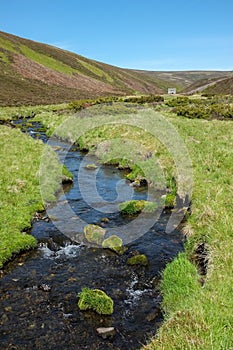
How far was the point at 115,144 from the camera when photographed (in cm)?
2877

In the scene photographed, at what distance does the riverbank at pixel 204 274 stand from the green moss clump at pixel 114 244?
96.4 inches

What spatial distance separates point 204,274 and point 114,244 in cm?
395

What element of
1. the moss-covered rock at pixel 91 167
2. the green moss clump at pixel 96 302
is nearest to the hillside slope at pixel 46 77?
the moss-covered rock at pixel 91 167

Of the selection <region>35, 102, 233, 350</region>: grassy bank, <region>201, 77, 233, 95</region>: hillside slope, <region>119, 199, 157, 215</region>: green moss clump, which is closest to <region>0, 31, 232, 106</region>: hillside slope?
<region>201, 77, 233, 95</region>: hillside slope

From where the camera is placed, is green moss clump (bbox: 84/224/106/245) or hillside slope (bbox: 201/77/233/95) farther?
hillside slope (bbox: 201/77/233/95)

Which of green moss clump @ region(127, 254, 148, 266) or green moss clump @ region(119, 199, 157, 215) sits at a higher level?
green moss clump @ region(119, 199, 157, 215)

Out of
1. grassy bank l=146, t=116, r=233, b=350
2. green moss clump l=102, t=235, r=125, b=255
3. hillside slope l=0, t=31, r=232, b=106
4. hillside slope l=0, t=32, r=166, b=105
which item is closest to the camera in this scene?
grassy bank l=146, t=116, r=233, b=350

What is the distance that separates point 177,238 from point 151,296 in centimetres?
410

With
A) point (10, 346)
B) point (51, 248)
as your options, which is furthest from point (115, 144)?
point (10, 346)

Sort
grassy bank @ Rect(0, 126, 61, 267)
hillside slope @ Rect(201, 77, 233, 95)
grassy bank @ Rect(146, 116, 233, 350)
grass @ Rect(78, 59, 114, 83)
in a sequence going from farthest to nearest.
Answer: grass @ Rect(78, 59, 114, 83) < hillside slope @ Rect(201, 77, 233, 95) < grassy bank @ Rect(0, 126, 61, 267) < grassy bank @ Rect(146, 116, 233, 350)

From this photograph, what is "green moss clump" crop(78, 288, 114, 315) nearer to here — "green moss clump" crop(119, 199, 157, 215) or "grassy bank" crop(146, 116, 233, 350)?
"grassy bank" crop(146, 116, 233, 350)

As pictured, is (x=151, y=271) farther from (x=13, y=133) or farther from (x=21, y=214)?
(x=13, y=133)

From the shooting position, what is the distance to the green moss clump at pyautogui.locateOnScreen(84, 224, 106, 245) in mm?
13594

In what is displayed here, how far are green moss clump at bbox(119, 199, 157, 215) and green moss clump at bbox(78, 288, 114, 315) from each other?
6.83m
